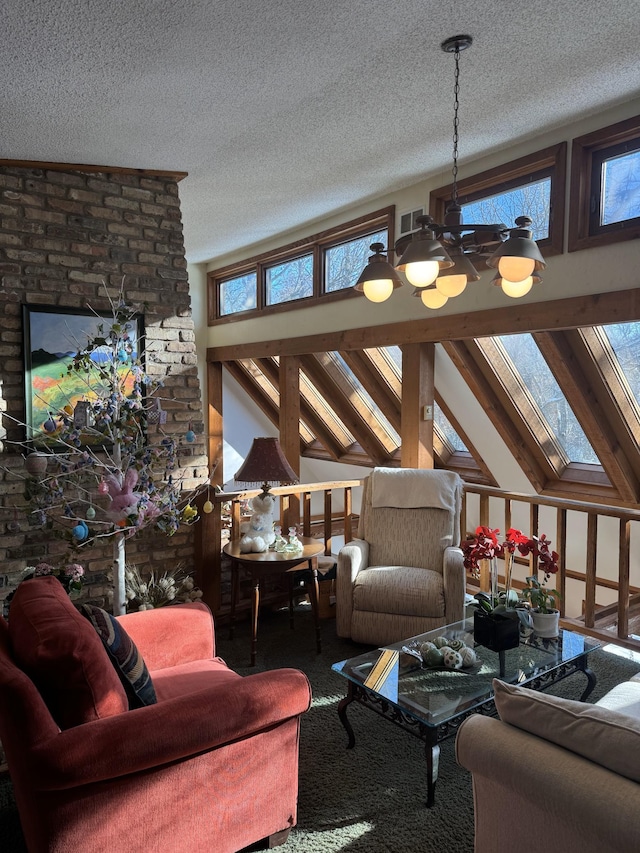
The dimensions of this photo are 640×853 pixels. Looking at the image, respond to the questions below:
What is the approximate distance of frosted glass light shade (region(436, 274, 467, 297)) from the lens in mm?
2613

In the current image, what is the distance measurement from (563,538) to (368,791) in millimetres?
2188

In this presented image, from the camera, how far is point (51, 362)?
145 inches

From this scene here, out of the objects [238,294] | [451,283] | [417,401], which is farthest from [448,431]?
[451,283]

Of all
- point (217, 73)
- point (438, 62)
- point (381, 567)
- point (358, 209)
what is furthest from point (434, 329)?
point (217, 73)

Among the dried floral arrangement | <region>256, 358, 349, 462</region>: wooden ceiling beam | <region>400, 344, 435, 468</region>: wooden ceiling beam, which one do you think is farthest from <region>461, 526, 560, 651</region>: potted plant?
<region>256, 358, 349, 462</region>: wooden ceiling beam

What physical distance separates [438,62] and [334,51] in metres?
0.49

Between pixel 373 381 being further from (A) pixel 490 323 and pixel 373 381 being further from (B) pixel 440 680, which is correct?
(B) pixel 440 680

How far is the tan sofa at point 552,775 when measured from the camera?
53.9 inches

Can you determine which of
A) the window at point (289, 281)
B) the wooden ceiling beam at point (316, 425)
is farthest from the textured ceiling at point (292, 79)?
the wooden ceiling beam at point (316, 425)

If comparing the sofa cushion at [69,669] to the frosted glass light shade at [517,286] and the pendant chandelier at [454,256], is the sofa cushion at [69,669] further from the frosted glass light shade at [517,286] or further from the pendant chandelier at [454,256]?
the frosted glass light shade at [517,286]

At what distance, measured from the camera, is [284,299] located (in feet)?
20.8

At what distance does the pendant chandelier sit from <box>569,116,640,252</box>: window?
116cm

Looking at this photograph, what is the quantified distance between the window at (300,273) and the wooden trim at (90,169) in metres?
1.77

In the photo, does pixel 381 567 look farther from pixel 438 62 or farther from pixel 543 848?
pixel 438 62
